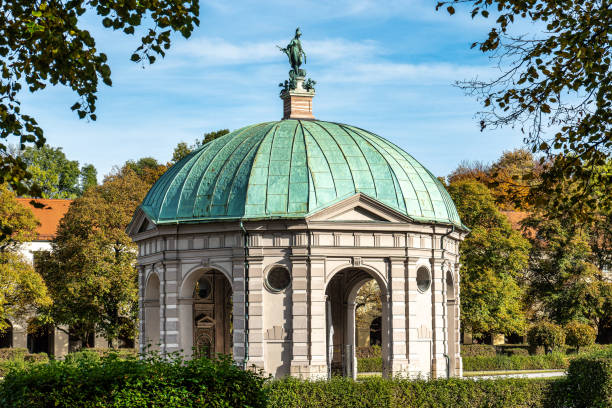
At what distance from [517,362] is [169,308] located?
26.8 m

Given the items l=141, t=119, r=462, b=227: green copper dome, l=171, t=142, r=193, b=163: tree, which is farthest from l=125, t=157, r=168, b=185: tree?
l=141, t=119, r=462, b=227: green copper dome

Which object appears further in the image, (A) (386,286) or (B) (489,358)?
(B) (489,358)

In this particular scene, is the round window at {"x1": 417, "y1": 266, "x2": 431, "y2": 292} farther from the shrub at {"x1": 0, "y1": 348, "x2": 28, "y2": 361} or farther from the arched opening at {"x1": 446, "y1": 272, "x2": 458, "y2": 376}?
the shrub at {"x1": 0, "y1": 348, "x2": 28, "y2": 361}

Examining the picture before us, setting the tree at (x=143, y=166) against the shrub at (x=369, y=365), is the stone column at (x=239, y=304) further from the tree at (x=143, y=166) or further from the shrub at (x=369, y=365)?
the tree at (x=143, y=166)

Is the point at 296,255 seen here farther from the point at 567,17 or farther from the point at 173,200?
the point at 567,17

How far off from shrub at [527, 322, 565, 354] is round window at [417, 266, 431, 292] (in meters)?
24.2

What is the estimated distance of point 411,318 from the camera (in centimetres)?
3425

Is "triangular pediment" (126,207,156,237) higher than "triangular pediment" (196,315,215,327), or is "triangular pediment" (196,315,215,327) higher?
"triangular pediment" (126,207,156,237)

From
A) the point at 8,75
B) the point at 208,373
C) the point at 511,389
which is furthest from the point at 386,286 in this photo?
the point at 8,75

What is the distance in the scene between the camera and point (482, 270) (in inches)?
2184

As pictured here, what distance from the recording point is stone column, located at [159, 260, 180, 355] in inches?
1371

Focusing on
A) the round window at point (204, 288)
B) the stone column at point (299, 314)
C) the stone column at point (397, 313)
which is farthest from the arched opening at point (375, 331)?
the stone column at point (299, 314)

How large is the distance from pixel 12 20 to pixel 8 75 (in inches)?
39.9

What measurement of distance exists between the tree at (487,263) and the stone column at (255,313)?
78.3 feet
